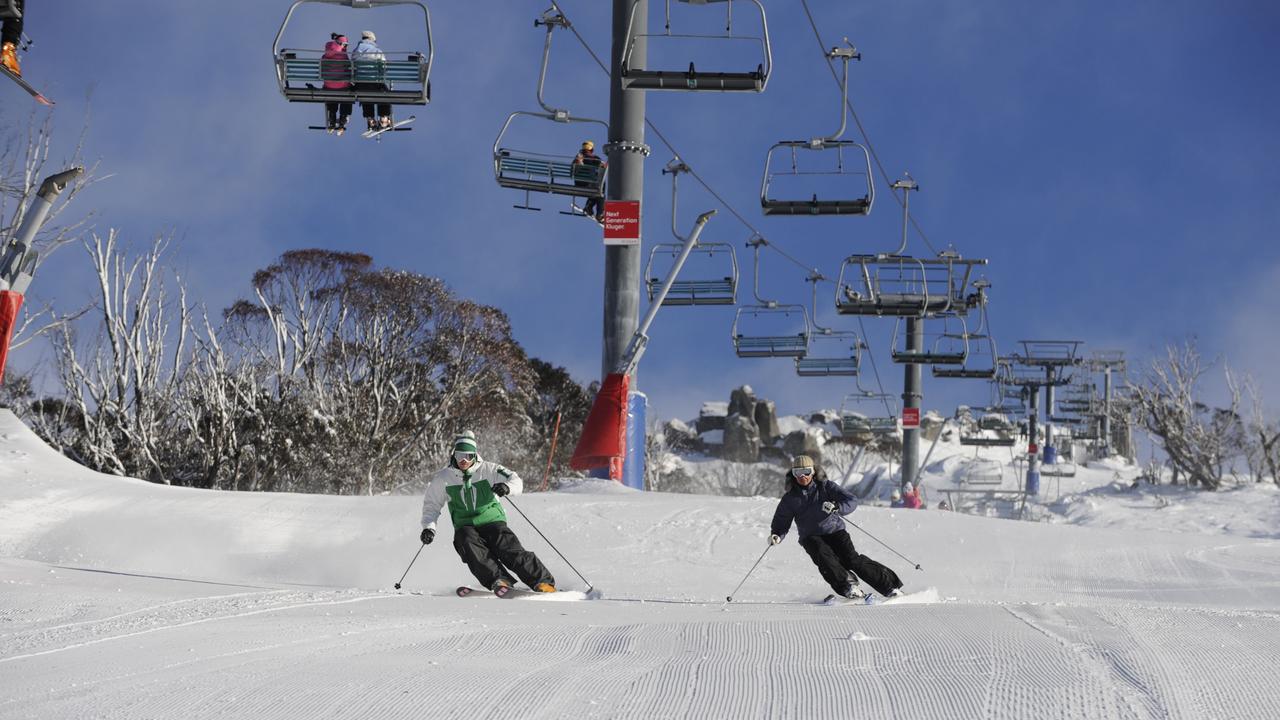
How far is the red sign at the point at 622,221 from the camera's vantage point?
18.7 metres

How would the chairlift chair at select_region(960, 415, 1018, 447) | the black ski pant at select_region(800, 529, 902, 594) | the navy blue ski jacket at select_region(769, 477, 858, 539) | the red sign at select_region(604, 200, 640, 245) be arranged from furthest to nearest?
the chairlift chair at select_region(960, 415, 1018, 447) → the red sign at select_region(604, 200, 640, 245) → the navy blue ski jacket at select_region(769, 477, 858, 539) → the black ski pant at select_region(800, 529, 902, 594)

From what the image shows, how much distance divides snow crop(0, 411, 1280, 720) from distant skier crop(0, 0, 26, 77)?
4197 mm

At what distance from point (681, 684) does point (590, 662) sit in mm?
602

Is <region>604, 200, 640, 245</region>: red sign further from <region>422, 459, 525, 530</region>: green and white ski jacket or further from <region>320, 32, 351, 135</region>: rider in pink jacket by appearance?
<region>422, 459, 525, 530</region>: green and white ski jacket

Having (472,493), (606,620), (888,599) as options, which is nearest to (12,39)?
(472,493)

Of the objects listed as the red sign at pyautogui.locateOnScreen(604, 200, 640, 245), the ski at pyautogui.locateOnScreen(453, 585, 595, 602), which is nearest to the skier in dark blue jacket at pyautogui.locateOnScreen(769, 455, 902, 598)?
the ski at pyautogui.locateOnScreen(453, 585, 595, 602)

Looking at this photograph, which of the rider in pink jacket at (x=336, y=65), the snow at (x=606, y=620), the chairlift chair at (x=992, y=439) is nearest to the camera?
the snow at (x=606, y=620)

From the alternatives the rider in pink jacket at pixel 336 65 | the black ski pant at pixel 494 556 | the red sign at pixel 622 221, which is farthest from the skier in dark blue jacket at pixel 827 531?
the red sign at pixel 622 221

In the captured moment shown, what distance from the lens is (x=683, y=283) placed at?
68.3ft

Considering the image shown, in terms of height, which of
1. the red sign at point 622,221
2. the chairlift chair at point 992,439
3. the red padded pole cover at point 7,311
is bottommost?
the chairlift chair at point 992,439

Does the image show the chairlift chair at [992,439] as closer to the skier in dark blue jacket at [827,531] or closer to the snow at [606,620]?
the snow at [606,620]

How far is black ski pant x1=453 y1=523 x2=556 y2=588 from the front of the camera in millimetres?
9820

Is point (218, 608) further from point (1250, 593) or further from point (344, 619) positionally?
point (1250, 593)

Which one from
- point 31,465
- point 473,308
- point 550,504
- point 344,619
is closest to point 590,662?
point 344,619
